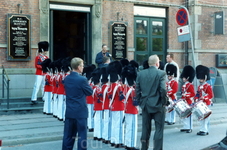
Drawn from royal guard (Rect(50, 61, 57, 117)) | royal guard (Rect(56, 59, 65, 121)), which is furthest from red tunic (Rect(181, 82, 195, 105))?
royal guard (Rect(50, 61, 57, 117))

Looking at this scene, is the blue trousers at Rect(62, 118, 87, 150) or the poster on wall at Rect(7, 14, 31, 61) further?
the poster on wall at Rect(7, 14, 31, 61)

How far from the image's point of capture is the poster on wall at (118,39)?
1628cm

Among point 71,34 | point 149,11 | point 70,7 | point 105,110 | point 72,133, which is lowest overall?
point 72,133

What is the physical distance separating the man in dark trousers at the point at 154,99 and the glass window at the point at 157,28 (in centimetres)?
1075

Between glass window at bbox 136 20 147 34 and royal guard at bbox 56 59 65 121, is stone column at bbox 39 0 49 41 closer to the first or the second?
royal guard at bbox 56 59 65 121

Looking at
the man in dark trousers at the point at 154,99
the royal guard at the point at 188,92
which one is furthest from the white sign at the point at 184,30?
the man in dark trousers at the point at 154,99

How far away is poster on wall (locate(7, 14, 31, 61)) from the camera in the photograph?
13.9m

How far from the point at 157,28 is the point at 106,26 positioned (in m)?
3.13

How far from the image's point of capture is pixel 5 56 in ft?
45.8

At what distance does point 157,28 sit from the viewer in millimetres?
18047

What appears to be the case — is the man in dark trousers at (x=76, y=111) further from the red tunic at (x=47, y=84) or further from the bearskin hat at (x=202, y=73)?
the red tunic at (x=47, y=84)

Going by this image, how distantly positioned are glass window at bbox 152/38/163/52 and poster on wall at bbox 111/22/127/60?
2.04 m

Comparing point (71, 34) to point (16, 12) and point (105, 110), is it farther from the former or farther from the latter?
point (105, 110)

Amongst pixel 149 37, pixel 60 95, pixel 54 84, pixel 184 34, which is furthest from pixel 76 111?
pixel 149 37
